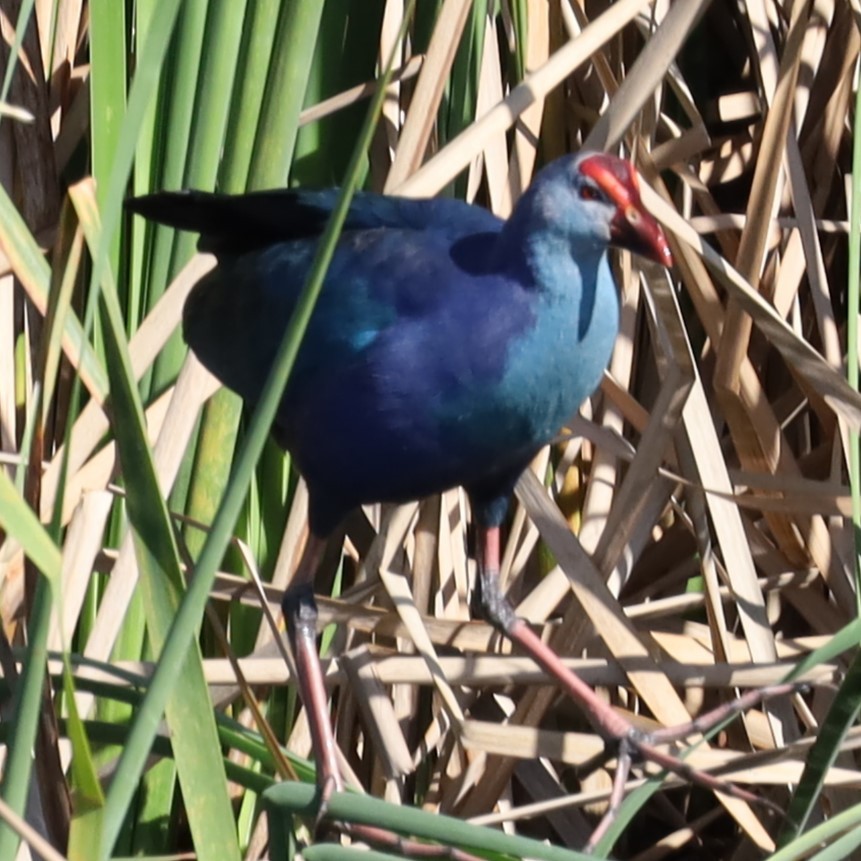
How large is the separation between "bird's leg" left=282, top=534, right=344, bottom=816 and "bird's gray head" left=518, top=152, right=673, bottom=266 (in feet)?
1.28

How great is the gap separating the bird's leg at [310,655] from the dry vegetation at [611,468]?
5 cm

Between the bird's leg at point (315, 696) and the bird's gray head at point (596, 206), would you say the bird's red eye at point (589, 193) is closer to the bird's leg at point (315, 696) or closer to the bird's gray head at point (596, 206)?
the bird's gray head at point (596, 206)

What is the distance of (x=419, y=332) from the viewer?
120 cm

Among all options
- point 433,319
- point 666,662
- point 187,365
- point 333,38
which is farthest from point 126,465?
point 333,38

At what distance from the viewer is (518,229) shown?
1155 mm

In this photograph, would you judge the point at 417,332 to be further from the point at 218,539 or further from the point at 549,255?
the point at 218,539

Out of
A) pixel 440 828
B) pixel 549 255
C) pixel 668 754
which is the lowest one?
pixel 668 754

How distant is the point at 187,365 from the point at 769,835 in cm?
71

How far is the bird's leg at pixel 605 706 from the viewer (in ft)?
3.73

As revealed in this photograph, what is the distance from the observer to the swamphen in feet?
3.73

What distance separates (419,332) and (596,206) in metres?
0.18

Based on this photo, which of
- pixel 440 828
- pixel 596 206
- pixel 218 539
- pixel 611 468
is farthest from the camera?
pixel 611 468

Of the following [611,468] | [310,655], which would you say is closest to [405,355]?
[310,655]

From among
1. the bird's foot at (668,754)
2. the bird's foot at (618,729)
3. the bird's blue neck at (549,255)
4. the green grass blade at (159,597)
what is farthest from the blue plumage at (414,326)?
the green grass blade at (159,597)
